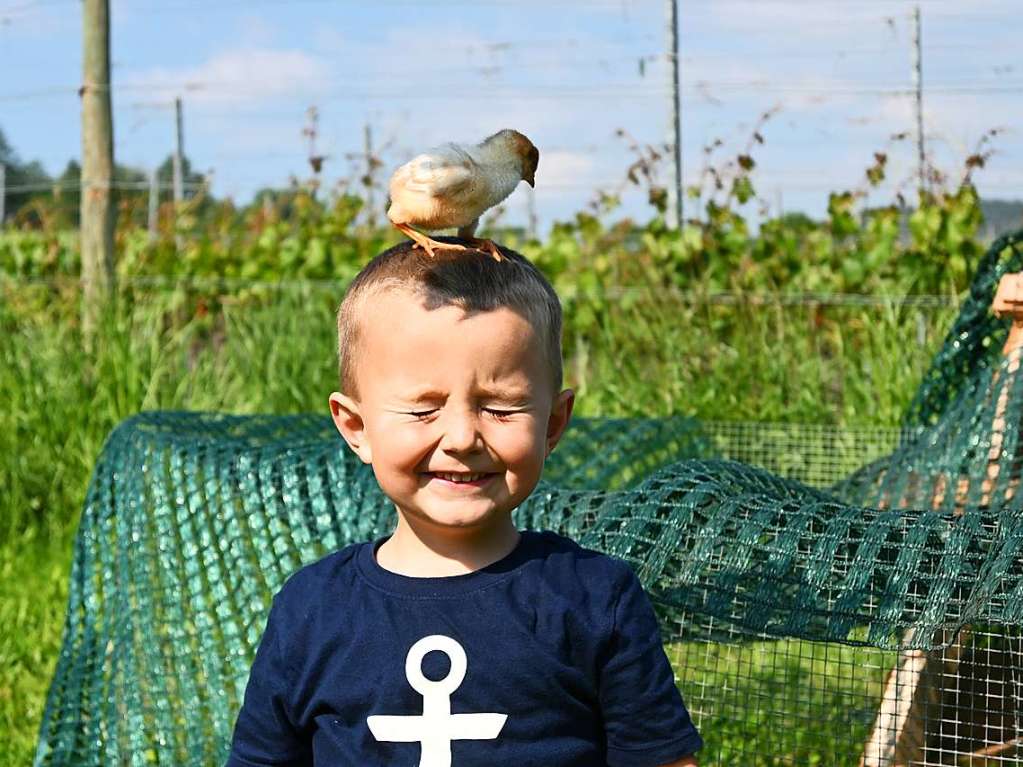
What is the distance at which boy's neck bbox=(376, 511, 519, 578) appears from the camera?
163 cm

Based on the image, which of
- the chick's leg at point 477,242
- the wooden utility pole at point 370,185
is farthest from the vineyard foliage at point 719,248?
the chick's leg at point 477,242

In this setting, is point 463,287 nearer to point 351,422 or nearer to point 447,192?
point 447,192

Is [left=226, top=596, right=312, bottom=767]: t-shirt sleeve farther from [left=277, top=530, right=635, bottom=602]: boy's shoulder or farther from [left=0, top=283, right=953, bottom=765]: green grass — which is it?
[left=0, top=283, right=953, bottom=765]: green grass

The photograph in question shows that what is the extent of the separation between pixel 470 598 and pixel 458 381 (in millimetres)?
237

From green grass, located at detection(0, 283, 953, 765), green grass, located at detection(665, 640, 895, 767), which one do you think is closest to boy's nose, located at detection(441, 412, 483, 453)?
green grass, located at detection(665, 640, 895, 767)

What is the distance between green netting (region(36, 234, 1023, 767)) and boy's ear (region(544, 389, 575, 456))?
66 centimetres

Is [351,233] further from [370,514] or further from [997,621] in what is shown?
[997,621]

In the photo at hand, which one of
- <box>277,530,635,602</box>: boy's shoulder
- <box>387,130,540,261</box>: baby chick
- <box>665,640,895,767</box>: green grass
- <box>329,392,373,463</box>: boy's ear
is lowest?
<box>665,640,895,767</box>: green grass

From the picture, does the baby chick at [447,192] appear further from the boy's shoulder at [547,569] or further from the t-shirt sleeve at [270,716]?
the t-shirt sleeve at [270,716]

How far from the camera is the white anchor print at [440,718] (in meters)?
1.56

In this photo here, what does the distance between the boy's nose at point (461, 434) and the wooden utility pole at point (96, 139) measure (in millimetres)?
5078

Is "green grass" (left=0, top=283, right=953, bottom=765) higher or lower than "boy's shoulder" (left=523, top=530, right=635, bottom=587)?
lower

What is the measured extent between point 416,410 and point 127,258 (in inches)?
268

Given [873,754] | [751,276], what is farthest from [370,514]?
[751,276]
